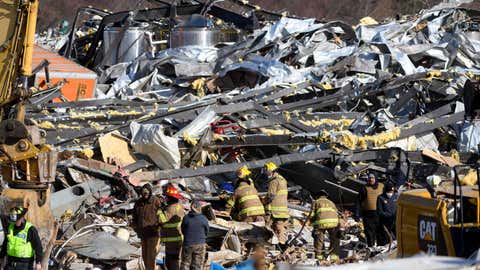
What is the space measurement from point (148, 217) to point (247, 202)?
2724 millimetres

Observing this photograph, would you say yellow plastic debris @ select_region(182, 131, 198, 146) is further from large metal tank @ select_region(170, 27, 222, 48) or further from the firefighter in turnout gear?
large metal tank @ select_region(170, 27, 222, 48)

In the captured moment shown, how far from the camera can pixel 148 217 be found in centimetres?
1392

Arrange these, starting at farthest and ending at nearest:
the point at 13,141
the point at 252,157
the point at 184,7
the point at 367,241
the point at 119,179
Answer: the point at 184,7
the point at 252,157
the point at 119,179
the point at 367,241
the point at 13,141

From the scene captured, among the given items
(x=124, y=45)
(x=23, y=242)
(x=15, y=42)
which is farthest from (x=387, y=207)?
(x=124, y=45)

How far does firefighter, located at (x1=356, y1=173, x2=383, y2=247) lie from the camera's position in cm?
1642

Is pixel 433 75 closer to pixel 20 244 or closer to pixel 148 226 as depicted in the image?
pixel 148 226

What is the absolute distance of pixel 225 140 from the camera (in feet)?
68.4

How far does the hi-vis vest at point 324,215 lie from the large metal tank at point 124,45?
56.7ft

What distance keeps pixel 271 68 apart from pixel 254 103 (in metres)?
4.86

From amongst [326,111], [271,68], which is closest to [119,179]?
[326,111]

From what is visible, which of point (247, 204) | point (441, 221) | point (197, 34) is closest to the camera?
point (441, 221)

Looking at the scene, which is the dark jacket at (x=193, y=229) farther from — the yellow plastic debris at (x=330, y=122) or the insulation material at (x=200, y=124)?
the yellow plastic debris at (x=330, y=122)

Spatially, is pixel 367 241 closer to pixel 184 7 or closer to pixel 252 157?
pixel 252 157

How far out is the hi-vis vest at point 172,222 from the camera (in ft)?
44.8
